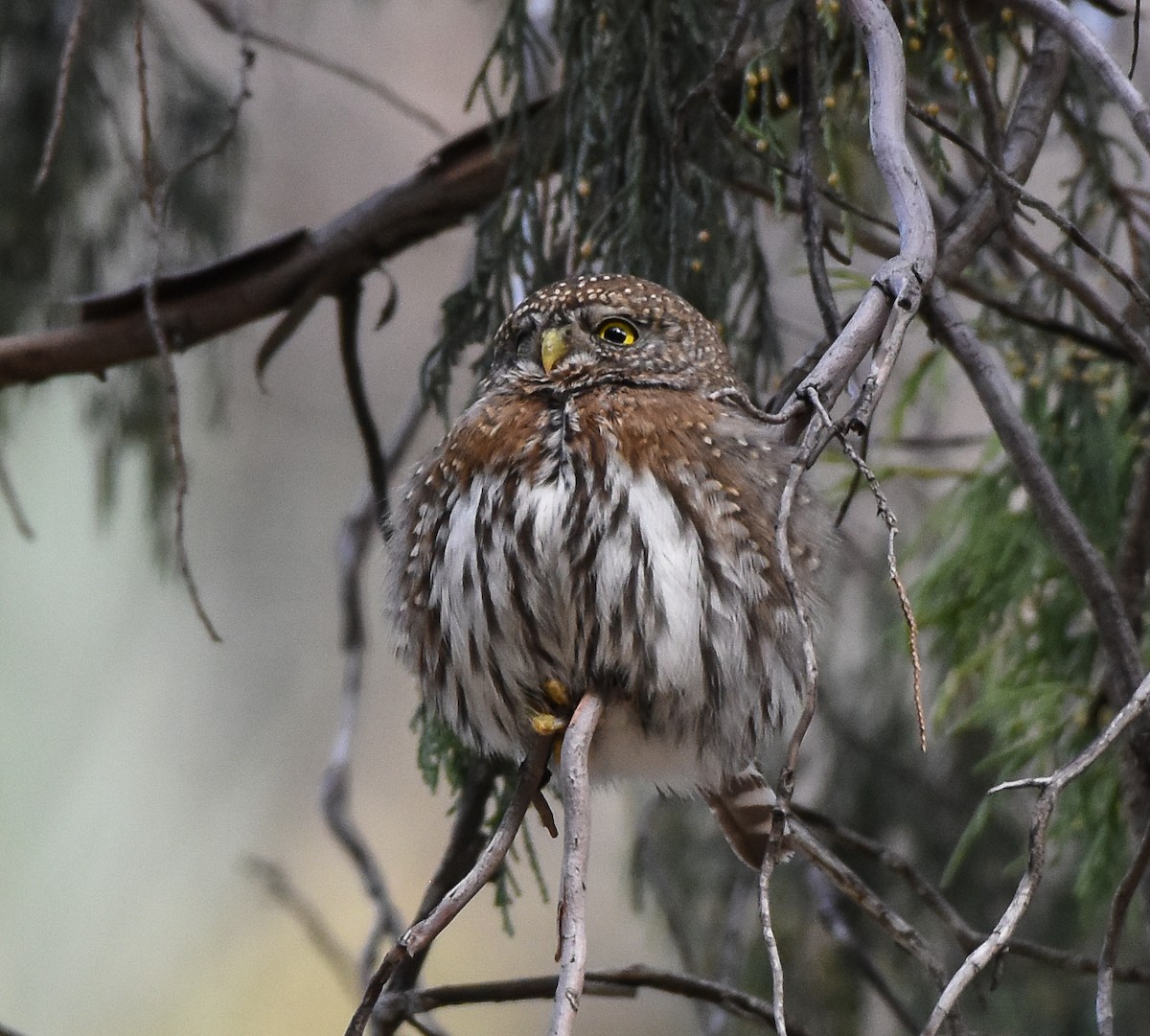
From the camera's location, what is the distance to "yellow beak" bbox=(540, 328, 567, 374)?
2312 millimetres

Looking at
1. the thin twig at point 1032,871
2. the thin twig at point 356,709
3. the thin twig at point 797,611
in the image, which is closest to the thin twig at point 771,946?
the thin twig at point 797,611

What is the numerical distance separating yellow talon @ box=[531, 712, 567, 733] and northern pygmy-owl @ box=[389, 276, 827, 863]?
0.10 ft

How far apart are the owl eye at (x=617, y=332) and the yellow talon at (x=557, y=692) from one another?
0.56 meters

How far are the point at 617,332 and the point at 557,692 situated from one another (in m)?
0.58

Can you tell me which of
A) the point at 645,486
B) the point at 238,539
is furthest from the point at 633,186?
the point at 238,539

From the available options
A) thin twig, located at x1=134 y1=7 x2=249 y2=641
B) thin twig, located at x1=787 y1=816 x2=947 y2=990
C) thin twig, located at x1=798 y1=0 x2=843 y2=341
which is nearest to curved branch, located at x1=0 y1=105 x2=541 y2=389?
thin twig, located at x1=134 y1=7 x2=249 y2=641

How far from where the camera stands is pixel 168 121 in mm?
3592

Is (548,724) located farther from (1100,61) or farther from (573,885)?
(1100,61)

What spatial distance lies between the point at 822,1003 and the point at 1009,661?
1216 mm

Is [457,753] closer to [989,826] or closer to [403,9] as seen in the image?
[989,826]

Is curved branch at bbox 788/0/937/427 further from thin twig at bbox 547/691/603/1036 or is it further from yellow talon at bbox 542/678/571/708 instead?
yellow talon at bbox 542/678/571/708

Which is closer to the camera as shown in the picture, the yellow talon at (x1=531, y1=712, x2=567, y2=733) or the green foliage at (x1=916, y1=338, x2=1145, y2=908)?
the yellow talon at (x1=531, y1=712, x2=567, y2=733)

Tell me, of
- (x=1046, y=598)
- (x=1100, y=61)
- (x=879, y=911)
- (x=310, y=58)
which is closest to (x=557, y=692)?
(x=879, y=911)

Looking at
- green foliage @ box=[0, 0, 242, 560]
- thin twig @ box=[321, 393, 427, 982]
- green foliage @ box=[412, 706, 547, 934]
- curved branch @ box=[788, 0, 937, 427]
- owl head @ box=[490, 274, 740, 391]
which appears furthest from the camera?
green foliage @ box=[0, 0, 242, 560]
